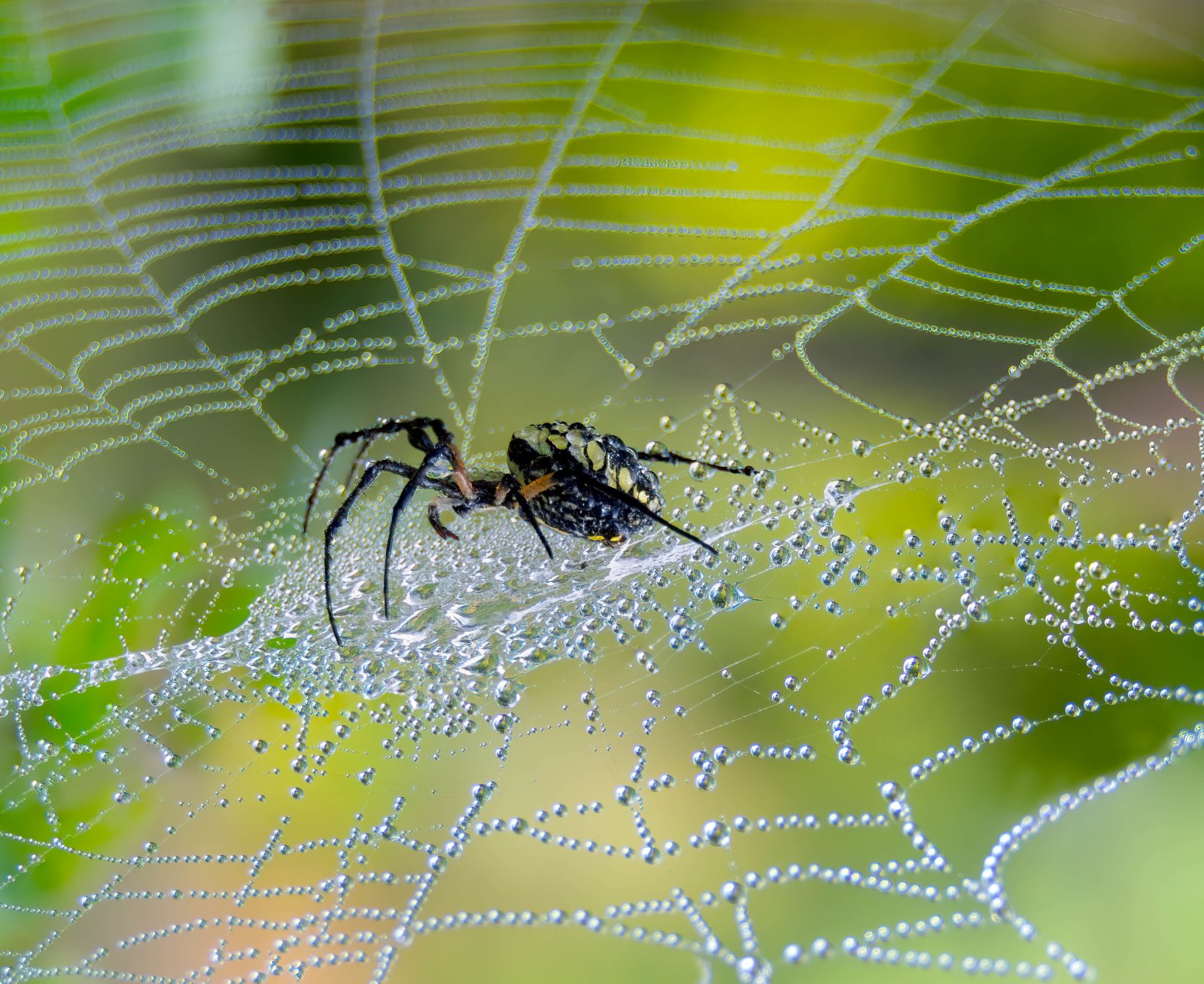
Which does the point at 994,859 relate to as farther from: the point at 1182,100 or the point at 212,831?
the point at 1182,100

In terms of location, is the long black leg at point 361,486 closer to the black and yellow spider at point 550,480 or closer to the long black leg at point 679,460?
→ the black and yellow spider at point 550,480

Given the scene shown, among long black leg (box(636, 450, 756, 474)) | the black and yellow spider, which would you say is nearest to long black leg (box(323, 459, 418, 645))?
the black and yellow spider

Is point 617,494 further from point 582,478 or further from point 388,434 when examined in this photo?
point 388,434

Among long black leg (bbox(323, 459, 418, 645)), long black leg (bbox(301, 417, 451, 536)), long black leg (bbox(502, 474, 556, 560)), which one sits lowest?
long black leg (bbox(502, 474, 556, 560))

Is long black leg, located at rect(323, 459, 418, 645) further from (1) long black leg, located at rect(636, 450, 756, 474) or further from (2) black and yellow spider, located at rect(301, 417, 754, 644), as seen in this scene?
(1) long black leg, located at rect(636, 450, 756, 474)

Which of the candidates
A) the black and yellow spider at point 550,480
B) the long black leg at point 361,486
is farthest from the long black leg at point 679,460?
the long black leg at point 361,486

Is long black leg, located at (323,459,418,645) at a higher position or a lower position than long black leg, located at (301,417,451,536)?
lower

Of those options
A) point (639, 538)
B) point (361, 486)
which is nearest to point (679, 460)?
point (639, 538)
